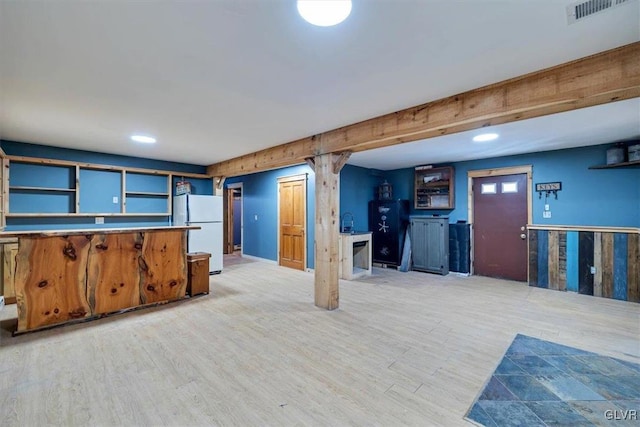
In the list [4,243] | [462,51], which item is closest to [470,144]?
[462,51]

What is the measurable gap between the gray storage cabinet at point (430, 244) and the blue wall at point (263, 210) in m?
2.32

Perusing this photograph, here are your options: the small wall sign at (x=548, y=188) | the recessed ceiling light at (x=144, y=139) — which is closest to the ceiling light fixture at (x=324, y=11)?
the recessed ceiling light at (x=144, y=139)

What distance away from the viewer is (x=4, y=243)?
3.71 meters

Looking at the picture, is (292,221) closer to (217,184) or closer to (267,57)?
(217,184)

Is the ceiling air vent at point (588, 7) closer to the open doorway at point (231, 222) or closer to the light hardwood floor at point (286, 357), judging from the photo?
the light hardwood floor at point (286, 357)

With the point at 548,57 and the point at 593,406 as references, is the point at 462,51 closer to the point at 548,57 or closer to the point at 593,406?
the point at 548,57

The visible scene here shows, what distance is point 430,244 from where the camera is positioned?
5.89 metres

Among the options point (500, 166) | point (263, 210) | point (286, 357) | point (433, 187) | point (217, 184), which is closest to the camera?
point (286, 357)

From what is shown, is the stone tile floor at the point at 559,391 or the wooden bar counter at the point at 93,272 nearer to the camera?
the stone tile floor at the point at 559,391

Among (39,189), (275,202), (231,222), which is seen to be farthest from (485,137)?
(231,222)

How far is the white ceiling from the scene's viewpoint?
1.52 metres

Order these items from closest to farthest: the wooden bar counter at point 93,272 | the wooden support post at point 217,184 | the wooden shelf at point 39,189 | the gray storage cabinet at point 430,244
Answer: the wooden bar counter at point 93,272
the wooden shelf at point 39,189
the gray storage cabinet at point 430,244
the wooden support post at point 217,184

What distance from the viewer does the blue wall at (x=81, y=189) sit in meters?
4.40

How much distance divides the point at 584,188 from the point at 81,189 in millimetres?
8503
